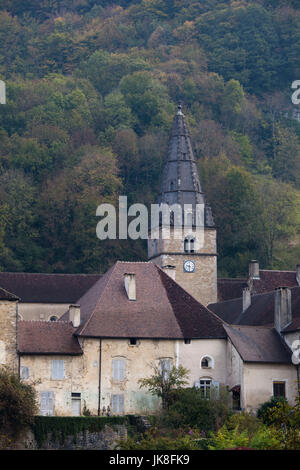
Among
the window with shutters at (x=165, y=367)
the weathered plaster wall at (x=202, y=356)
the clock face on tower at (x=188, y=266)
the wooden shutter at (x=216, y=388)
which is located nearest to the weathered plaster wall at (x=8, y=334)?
the window with shutters at (x=165, y=367)

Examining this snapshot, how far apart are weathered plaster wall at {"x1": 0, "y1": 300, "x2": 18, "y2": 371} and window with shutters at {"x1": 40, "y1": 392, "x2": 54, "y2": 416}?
187cm

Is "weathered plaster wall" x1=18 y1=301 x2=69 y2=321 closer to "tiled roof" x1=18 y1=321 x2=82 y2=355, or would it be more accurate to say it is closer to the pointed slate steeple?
the pointed slate steeple

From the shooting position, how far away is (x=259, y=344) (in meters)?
Answer: 54.1

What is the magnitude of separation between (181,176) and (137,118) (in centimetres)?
2787

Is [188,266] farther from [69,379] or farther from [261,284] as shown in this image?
[69,379]

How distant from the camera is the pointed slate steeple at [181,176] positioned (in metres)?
78.2

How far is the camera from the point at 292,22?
436 feet

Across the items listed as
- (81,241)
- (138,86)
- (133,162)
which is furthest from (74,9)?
(81,241)

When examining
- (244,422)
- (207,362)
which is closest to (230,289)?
(207,362)

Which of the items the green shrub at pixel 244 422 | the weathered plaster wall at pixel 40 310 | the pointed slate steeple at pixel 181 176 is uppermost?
the pointed slate steeple at pixel 181 176

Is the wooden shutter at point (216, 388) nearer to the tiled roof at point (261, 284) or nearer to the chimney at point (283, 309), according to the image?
the chimney at point (283, 309)

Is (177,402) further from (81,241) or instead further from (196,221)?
(81,241)

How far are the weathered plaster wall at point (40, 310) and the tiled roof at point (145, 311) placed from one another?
14040 mm
